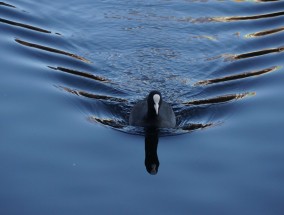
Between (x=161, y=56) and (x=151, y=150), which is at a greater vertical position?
(x=161, y=56)

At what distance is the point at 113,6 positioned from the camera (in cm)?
1580

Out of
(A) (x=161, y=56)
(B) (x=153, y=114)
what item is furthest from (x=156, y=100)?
(A) (x=161, y=56)

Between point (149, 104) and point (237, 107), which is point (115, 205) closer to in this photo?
point (149, 104)

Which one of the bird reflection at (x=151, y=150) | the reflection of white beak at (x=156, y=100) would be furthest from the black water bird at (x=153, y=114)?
the bird reflection at (x=151, y=150)

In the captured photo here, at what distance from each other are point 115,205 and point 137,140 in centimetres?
207

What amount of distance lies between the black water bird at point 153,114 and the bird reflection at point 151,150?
0.13 m

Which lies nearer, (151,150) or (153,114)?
(151,150)

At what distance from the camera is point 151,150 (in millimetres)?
10211

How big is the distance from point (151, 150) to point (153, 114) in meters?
0.81

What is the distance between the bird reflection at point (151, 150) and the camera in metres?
9.66

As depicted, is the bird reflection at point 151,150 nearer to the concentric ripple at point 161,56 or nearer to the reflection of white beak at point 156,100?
the concentric ripple at point 161,56

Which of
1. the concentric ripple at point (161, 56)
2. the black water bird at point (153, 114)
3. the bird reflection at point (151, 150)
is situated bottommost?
the bird reflection at point (151, 150)

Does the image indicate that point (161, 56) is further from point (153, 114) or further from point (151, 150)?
point (151, 150)

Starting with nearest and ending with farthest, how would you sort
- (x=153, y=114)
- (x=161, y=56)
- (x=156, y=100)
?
(x=156, y=100), (x=153, y=114), (x=161, y=56)
